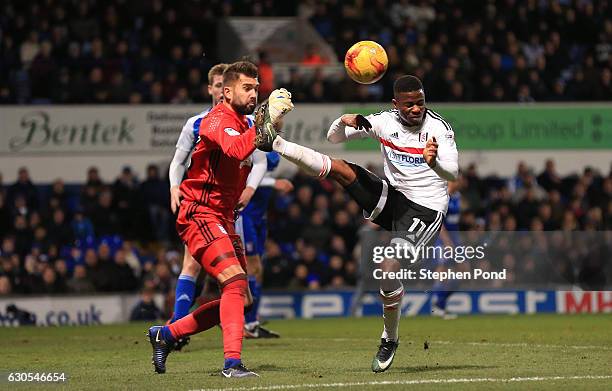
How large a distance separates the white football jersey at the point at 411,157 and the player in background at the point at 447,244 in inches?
297

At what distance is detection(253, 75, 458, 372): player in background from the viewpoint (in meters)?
9.48

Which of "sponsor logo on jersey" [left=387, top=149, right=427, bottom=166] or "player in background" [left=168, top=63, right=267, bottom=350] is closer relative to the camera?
"sponsor logo on jersey" [left=387, top=149, right=427, bottom=166]

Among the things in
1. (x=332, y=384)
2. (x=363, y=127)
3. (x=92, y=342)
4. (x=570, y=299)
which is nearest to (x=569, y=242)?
(x=570, y=299)

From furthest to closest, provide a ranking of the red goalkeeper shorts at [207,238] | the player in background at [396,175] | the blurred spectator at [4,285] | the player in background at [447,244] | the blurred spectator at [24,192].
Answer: the blurred spectator at [24,192]
the blurred spectator at [4,285]
the player in background at [447,244]
the player in background at [396,175]
the red goalkeeper shorts at [207,238]

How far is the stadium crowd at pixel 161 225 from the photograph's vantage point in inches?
756

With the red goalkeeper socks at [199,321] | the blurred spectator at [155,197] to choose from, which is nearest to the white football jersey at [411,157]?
the red goalkeeper socks at [199,321]

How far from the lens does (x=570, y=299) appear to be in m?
20.3

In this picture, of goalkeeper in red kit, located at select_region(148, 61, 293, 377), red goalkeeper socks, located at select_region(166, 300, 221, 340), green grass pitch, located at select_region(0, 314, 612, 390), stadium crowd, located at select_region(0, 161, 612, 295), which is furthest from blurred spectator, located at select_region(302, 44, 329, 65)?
red goalkeeper socks, located at select_region(166, 300, 221, 340)

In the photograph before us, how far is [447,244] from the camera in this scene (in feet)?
61.8

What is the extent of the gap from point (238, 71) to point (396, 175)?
1906 mm

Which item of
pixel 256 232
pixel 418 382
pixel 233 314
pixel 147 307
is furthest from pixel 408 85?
pixel 147 307

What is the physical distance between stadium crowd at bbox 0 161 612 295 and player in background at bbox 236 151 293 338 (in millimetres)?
4798

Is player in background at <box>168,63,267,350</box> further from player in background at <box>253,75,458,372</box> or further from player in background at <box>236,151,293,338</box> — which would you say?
player in background at <box>236,151,293,338</box>

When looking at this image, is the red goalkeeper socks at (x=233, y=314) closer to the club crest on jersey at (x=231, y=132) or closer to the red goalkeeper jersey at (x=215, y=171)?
the red goalkeeper jersey at (x=215, y=171)
